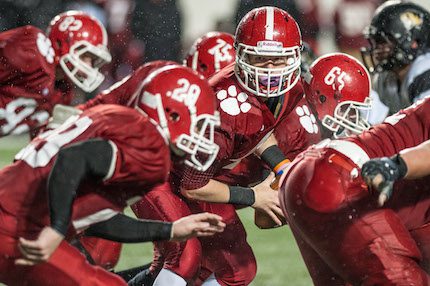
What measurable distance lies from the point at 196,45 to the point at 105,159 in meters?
2.52

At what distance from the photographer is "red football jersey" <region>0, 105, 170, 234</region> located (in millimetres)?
3807

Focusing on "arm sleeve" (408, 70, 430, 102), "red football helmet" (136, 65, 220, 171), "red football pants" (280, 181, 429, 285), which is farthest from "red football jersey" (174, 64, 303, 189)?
"arm sleeve" (408, 70, 430, 102)

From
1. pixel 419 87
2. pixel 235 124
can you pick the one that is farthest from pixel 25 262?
pixel 419 87

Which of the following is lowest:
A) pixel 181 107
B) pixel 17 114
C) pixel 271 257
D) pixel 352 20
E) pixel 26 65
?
pixel 352 20

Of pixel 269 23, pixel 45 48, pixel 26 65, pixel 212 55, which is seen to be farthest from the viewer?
pixel 212 55

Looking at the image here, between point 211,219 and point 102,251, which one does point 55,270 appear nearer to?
point 211,219

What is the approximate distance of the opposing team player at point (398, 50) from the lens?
21.6ft

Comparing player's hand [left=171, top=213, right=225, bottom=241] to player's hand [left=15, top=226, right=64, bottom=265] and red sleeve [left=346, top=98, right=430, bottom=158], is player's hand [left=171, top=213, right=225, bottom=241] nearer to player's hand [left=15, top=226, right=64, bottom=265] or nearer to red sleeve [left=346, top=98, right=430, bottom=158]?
player's hand [left=15, top=226, right=64, bottom=265]

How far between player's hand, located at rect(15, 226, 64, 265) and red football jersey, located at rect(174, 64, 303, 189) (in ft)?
3.68

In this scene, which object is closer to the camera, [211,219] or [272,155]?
[211,219]

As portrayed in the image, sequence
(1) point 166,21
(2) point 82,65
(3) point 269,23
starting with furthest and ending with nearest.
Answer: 1. (1) point 166,21
2. (2) point 82,65
3. (3) point 269,23

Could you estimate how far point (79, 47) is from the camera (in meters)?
5.89

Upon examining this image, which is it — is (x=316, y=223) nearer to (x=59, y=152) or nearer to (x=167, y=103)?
(x=167, y=103)

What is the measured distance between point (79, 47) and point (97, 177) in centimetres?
223
